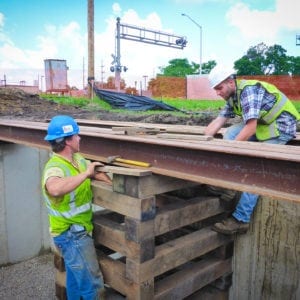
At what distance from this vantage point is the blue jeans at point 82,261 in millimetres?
3529

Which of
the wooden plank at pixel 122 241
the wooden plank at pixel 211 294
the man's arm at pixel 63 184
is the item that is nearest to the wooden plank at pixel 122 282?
the wooden plank at pixel 122 241

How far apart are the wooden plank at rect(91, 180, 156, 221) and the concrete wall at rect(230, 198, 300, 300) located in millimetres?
1398

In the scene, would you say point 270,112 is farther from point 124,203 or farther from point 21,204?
point 21,204

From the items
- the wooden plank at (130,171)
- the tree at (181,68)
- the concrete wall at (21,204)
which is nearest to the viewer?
the wooden plank at (130,171)

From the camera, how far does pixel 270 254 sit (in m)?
4.06

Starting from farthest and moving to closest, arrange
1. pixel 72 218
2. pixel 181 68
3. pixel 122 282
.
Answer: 1. pixel 181 68
2. pixel 72 218
3. pixel 122 282

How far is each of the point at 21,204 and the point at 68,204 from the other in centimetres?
457

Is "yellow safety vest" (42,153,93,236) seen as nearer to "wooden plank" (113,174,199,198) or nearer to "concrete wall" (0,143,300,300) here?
"wooden plank" (113,174,199,198)

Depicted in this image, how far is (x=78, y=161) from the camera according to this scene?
12.2 ft

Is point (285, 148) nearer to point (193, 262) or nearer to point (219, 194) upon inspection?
point (219, 194)

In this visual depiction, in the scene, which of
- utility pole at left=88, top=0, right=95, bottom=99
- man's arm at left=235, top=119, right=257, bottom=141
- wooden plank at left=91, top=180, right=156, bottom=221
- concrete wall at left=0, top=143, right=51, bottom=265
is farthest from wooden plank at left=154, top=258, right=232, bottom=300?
utility pole at left=88, top=0, right=95, bottom=99

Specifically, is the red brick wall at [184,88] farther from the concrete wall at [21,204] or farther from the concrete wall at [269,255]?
the concrete wall at [269,255]

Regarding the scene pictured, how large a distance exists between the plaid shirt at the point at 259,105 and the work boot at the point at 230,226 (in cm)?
Answer: 106

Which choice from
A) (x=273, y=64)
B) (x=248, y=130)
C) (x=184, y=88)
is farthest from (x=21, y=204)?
(x=273, y=64)
